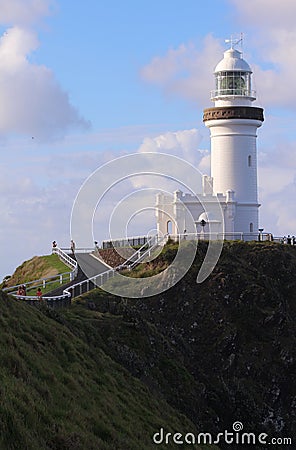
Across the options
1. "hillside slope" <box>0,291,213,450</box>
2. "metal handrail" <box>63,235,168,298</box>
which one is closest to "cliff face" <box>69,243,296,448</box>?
"metal handrail" <box>63,235,168,298</box>

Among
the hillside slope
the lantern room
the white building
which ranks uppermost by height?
the lantern room

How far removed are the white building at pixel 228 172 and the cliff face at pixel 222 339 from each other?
527 centimetres

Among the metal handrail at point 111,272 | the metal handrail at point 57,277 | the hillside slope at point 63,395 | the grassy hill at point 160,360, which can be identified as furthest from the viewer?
the metal handrail at point 111,272

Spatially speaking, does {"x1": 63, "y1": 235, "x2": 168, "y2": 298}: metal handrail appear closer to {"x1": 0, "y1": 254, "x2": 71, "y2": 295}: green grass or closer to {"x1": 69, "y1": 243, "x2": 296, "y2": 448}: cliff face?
{"x1": 69, "y1": 243, "x2": 296, "y2": 448}: cliff face

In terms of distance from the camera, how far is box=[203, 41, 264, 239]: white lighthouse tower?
50.6 metres

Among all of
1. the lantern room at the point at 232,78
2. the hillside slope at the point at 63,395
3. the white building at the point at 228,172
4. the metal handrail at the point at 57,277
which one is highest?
the lantern room at the point at 232,78

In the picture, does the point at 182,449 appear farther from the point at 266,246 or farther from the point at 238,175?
the point at 238,175

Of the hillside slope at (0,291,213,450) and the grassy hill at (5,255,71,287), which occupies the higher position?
the grassy hill at (5,255,71,287)

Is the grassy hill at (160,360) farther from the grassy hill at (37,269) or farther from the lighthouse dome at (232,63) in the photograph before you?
the lighthouse dome at (232,63)

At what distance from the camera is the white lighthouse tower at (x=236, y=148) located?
50.6 m

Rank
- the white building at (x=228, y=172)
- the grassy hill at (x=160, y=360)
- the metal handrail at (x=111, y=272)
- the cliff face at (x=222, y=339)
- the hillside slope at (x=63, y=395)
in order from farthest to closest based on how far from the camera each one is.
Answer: the white building at (x=228, y=172), the metal handrail at (x=111, y=272), the cliff face at (x=222, y=339), the grassy hill at (x=160, y=360), the hillside slope at (x=63, y=395)

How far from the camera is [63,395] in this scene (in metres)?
17.0

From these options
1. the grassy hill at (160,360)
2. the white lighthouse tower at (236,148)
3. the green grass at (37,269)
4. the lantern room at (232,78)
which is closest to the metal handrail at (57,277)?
the green grass at (37,269)

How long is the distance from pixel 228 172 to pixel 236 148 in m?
1.57
